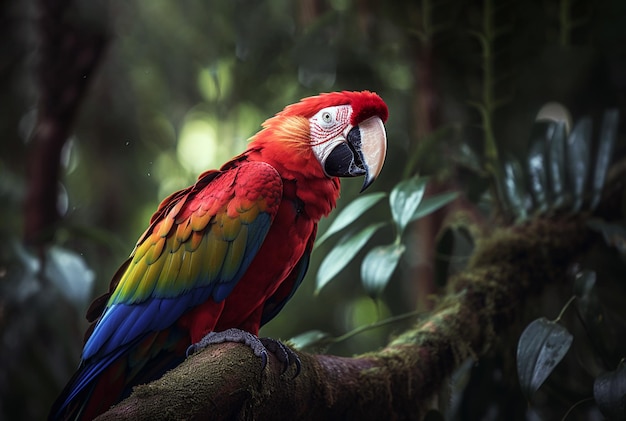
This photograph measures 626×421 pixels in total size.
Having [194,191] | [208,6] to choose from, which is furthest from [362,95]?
[208,6]

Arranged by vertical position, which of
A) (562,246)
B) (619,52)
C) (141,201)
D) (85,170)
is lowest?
(562,246)

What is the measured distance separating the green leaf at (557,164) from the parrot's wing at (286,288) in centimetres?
95

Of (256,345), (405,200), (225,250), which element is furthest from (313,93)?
(256,345)

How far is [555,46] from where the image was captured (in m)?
2.19

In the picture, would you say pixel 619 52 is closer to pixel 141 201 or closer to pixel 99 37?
pixel 99 37

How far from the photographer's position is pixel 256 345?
49.2 inches

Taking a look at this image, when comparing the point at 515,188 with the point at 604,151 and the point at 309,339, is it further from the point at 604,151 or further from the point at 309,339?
the point at 309,339

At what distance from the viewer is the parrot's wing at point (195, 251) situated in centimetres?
129

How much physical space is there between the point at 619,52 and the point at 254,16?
4.40ft

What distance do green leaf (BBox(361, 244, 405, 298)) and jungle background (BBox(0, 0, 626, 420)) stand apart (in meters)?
0.01

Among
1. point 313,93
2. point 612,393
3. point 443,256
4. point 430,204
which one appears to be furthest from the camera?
point 313,93

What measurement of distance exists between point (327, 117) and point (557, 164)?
1019mm

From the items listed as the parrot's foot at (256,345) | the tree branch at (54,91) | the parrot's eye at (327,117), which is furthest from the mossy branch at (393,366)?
the tree branch at (54,91)

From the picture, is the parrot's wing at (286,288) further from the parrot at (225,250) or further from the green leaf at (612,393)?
the green leaf at (612,393)
